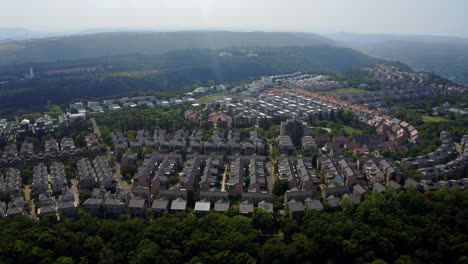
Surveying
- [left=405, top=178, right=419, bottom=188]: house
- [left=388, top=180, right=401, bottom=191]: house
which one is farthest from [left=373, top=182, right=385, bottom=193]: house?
[left=405, top=178, right=419, bottom=188]: house

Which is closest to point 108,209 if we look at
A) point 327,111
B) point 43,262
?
point 43,262

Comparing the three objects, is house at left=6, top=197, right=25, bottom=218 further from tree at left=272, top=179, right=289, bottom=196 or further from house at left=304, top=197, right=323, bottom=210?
house at left=304, top=197, right=323, bottom=210

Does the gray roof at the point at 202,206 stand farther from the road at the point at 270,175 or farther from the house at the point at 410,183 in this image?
the house at the point at 410,183

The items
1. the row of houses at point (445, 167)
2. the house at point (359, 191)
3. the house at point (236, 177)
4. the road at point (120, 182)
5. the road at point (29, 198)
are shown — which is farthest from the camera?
the row of houses at point (445, 167)

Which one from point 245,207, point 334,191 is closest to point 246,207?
point 245,207

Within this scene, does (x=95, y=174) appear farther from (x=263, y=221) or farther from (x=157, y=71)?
(x=157, y=71)

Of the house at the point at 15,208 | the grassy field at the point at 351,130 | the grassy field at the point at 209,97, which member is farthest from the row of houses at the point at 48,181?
the grassy field at the point at 209,97

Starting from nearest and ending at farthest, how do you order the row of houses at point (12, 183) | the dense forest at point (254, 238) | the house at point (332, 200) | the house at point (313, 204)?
the dense forest at point (254, 238)
the house at point (313, 204)
the house at point (332, 200)
the row of houses at point (12, 183)
